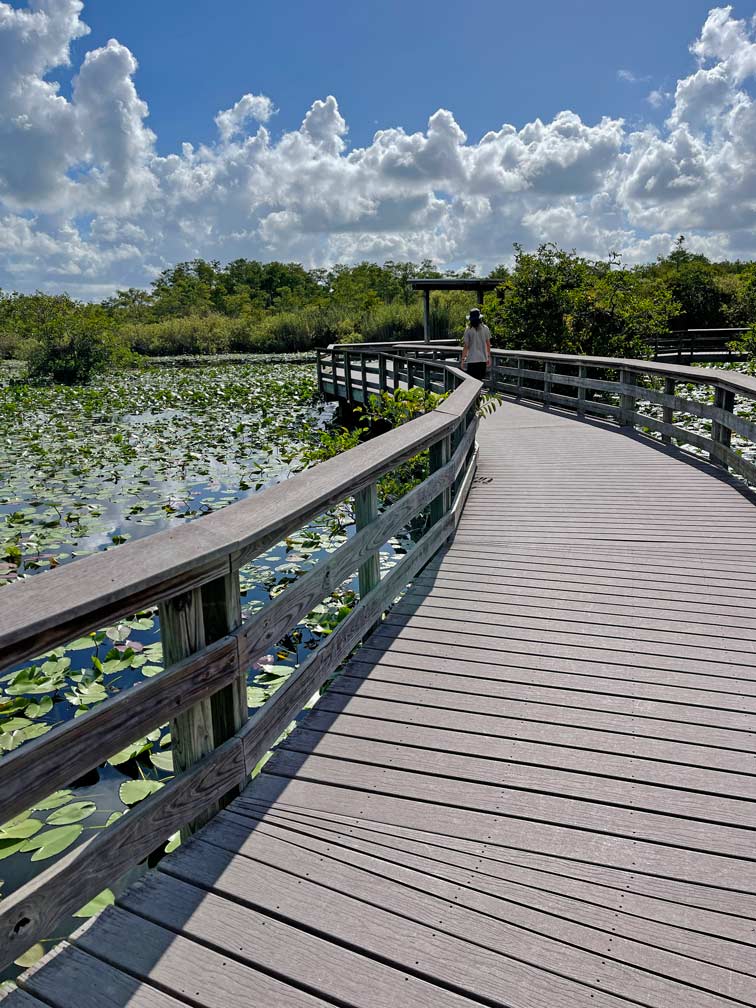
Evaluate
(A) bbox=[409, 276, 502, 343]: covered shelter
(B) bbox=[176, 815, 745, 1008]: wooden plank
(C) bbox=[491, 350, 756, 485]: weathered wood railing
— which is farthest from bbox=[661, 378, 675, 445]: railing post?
(A) bbox=[409, 276, 502, 343]: covered shelter

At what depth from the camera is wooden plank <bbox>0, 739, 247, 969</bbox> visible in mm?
1618

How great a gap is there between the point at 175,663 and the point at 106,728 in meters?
0.31

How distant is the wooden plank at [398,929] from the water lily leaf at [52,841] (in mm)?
1259

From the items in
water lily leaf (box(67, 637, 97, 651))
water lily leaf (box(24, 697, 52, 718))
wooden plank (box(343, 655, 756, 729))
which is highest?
wooden plank (box(343, 655, 756, 729))

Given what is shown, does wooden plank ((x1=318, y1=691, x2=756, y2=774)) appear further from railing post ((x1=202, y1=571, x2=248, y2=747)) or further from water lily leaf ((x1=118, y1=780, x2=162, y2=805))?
water lily leaf ((x1=118, y1=780, x2=162, y2=805))

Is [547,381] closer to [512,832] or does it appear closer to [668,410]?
[668,410]

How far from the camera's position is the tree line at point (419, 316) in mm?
15453

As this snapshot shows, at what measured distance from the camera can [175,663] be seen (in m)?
2.10

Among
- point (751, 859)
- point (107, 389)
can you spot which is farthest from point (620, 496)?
point (107, 389)

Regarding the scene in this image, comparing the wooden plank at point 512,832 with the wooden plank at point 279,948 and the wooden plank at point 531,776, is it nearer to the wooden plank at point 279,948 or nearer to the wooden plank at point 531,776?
the wooden plank at point 531,776

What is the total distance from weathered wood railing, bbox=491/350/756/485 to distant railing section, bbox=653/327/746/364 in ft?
33.3

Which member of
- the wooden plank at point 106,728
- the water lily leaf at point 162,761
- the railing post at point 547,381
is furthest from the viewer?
the railing post at point 547,381

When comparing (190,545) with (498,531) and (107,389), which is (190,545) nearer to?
(498,531)

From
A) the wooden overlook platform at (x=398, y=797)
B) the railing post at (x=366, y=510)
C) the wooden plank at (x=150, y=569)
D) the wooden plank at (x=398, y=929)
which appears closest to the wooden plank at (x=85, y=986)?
the wooden overlook platform at (x=398, y=797)
